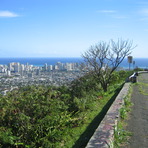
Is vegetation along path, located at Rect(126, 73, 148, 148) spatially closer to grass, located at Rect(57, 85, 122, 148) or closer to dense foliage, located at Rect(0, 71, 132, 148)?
grass, located at Rect(57, 85, 122, 148)

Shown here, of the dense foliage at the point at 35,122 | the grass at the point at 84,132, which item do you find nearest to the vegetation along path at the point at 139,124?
the grass at the point at 84,132

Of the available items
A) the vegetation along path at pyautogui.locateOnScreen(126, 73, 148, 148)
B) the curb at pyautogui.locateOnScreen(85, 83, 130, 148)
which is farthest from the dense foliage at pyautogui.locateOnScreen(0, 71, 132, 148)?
the vegetation along path at pyautogui.locateOnScreen(126, 73, 148, 148)

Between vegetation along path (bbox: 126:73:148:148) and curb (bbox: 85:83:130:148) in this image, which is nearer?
curb (bbox: 85:83:130:148)

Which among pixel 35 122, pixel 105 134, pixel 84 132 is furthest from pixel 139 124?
pixel 35 122

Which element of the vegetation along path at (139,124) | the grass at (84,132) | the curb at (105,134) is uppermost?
the curb at (105,134)

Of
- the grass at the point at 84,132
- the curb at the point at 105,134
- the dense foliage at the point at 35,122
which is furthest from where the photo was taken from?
the grass at the point at 84,132

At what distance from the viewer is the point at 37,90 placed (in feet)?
24.1

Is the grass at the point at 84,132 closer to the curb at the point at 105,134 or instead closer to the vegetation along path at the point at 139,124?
the curb at the point at 105,134

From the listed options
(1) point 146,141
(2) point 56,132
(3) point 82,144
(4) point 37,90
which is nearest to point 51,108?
(2) point 56,132

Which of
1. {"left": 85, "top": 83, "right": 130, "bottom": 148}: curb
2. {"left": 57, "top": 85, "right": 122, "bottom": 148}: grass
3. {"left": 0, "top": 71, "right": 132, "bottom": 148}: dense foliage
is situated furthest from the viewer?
{"left": 57, "top": 85, "right": 122, "bottom": 148}: grass

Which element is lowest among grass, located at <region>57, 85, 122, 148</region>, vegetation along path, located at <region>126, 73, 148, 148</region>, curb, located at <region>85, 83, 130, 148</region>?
grass, located at <region>57, 85, 122, 148</region>

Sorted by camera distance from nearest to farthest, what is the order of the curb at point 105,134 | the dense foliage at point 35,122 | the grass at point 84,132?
the curb at point 105,134, the dense foliage at point 35,122, the grass at point 84,132

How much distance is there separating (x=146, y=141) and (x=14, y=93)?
14.0 feet

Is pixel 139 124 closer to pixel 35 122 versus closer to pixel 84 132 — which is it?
pixel 84 132
